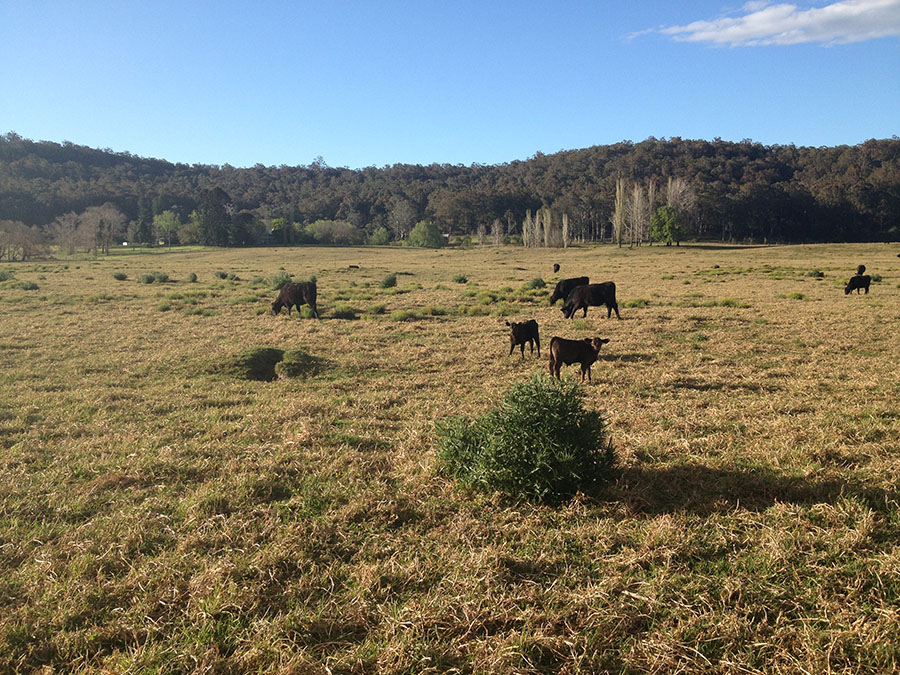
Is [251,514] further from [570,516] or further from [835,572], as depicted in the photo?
[835,572]

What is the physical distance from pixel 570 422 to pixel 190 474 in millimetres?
4342

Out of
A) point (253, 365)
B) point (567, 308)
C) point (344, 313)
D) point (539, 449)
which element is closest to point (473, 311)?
point (567, 308)

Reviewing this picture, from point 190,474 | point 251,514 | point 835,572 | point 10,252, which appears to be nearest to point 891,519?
point 835,572

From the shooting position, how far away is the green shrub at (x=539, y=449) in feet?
17.3

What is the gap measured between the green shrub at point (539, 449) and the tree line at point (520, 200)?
69.3m

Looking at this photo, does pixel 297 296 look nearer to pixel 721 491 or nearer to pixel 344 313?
pixel 344 313

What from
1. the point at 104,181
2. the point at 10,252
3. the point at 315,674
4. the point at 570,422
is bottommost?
the point at 315,674

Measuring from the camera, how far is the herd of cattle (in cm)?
1005

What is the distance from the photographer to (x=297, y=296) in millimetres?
20438

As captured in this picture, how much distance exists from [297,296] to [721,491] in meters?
17.6

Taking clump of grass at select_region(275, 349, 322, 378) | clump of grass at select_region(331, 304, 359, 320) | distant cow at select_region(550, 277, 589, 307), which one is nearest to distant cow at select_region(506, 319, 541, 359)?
clump of grass at select_region(275, 349, 322, 378)

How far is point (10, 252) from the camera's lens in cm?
5847

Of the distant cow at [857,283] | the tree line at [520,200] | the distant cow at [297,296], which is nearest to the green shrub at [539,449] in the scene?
the distant cow at [297,296]

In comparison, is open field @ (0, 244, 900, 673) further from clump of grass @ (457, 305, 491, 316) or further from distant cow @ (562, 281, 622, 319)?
clump of grass @ (457, 305, 491, 316)
